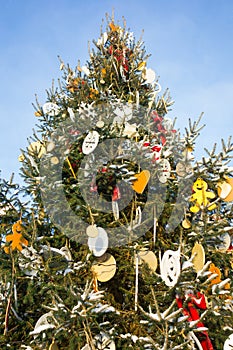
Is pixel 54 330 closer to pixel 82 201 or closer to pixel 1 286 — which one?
pixel 1 286

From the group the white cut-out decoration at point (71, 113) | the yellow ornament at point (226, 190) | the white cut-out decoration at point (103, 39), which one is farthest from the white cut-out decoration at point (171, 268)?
the white cut-out decoration at point (103, 39)

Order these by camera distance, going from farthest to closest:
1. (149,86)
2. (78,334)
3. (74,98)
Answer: (149,86) < (74,98) < (78,334)

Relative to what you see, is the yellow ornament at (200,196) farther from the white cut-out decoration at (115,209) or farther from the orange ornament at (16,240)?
the orange ornament at (16,240)

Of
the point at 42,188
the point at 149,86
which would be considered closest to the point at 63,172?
the point at 42,188

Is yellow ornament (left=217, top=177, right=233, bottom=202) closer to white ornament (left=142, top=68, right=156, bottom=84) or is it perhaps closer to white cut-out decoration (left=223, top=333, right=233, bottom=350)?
white cut-out decoration (left=223, top=333, right=233, bottom=350)

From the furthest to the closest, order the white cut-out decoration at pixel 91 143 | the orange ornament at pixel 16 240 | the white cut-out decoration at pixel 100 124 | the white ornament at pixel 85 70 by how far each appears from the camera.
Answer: the white ornament at pixel 85 70
the white cut-out decoration at pixel 100 124
the white cut-out decoration at pixel 91 143
the orange ornament at pixel 16 240

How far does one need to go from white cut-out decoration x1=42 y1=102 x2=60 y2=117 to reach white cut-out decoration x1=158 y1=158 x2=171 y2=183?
69.5 inches

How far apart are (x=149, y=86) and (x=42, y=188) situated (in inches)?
99.2

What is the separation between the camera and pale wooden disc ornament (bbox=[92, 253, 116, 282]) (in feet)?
12.9

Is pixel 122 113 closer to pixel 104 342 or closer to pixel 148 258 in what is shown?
pixel 148 258

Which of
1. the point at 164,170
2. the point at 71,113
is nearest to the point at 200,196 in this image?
the point at 164,170

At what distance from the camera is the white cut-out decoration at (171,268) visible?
10.6 ft

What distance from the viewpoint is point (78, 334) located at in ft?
11.0

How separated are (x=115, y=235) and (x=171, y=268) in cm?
94
